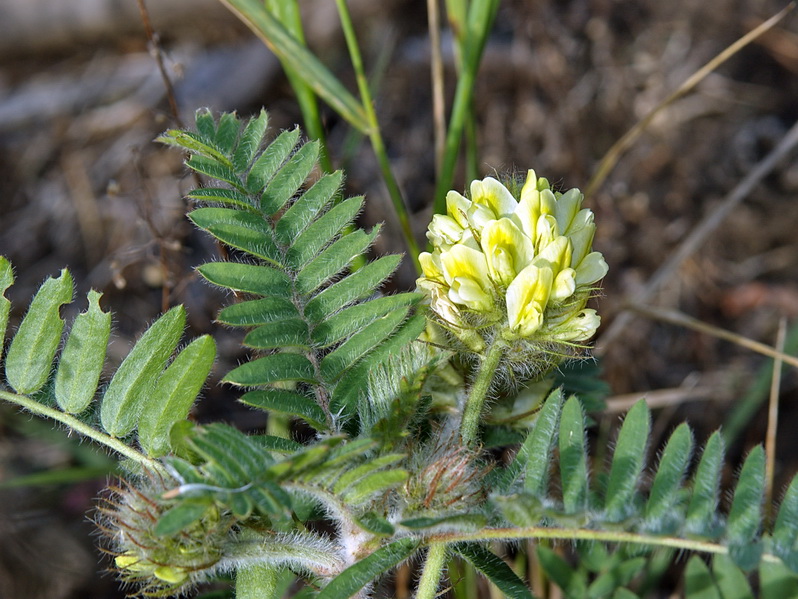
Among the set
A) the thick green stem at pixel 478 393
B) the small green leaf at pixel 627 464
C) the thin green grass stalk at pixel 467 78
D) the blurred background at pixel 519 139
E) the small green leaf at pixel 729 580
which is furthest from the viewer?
the blurred background at pixel 519 139

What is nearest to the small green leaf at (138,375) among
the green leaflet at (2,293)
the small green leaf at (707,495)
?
the green leaflet at (2,293)

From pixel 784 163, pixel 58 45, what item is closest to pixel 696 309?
pixel 784 163

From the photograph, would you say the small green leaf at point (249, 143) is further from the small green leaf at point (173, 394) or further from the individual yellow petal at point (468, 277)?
the individual yellow petal at point (468, 277)

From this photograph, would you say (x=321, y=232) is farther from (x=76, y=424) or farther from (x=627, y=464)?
(x=627, y=464)

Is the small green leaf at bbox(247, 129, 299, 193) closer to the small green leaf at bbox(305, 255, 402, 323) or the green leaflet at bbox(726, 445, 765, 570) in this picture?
the small green leaf at bbox(305, 255, 402, 323)

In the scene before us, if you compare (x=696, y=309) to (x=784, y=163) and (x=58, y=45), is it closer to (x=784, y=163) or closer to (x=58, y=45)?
(x=784, y=163)
